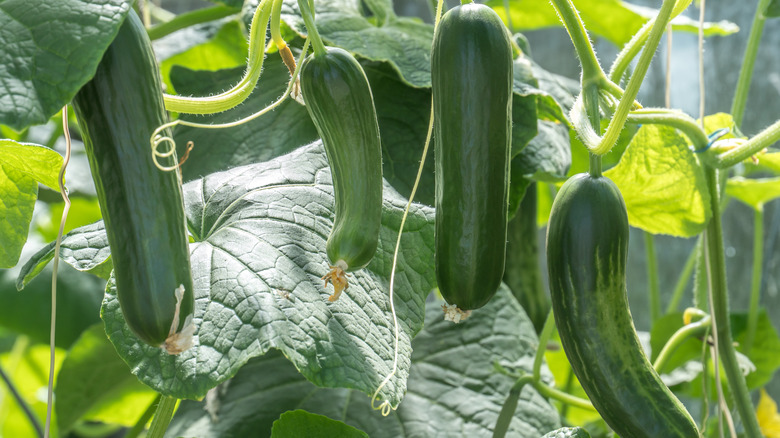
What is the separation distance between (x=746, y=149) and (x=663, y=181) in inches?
5.4

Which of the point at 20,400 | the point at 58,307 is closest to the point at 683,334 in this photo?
the point at 20,400

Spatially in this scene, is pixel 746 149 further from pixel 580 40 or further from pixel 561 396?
pixel 561 396

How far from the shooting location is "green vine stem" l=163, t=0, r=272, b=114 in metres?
0.48

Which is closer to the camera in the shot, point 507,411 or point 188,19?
point 507,411

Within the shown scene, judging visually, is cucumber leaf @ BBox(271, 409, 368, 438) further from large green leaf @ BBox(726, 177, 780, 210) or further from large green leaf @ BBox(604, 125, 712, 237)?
large green leaf @ BBox(726, 177, 780, 210)

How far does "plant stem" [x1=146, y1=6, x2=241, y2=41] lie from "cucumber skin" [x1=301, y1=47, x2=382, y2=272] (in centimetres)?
47

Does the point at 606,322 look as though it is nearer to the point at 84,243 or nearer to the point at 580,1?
the point at 84,243

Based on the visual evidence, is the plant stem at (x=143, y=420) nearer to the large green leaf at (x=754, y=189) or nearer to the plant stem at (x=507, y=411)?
the plant stem at (x=507, y=411)

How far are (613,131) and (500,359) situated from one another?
0.46 m

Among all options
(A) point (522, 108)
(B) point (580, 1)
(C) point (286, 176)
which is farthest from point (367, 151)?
(B) point (580, 1)

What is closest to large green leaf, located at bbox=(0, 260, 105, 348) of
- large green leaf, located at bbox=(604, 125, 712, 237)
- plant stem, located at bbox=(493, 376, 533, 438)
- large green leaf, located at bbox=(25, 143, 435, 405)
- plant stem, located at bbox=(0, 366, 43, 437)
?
plant stem, located at bbox=(0, 366, 43, 437)

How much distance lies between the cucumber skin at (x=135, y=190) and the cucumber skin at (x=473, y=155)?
15cm

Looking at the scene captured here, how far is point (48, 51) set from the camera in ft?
1.28

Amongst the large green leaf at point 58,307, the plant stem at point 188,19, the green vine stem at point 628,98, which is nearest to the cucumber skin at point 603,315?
the green vine stem at point 628,98
